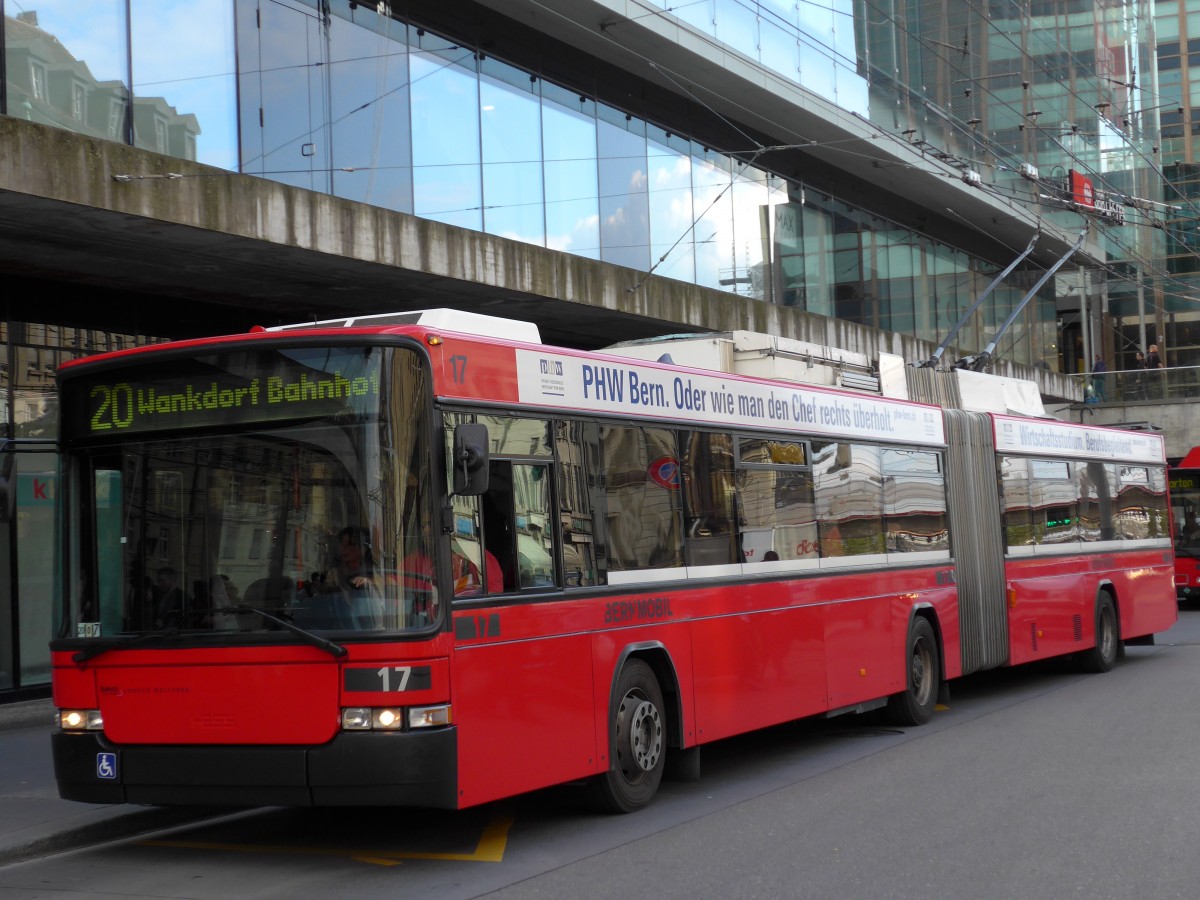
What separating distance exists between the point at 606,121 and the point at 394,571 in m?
15.3

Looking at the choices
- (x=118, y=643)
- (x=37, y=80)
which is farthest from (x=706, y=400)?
(x=37, y=80)

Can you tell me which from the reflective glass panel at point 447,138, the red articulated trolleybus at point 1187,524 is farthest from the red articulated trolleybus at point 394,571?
the red articulated trolleybus at point 1187,524

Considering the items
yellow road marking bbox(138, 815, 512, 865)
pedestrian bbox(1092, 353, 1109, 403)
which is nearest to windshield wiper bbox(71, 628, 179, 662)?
yellow road marking bbox(138, 815, 512, 865)

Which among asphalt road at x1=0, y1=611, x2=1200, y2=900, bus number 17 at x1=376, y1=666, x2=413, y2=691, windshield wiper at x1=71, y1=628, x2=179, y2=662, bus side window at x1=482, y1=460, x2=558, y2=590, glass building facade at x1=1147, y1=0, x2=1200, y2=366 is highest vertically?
glass building facade at x1=1147, y1=0, x2=1200, y2=366

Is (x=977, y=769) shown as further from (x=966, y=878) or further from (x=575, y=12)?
(x=575, y=12)

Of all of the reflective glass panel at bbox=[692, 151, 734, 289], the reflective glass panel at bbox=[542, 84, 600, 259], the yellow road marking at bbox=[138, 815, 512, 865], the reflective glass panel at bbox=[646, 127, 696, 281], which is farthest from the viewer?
the reflective glass panel at bbox=[692, 151, 734, 289]

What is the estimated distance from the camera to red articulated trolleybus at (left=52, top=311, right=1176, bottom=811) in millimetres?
7219

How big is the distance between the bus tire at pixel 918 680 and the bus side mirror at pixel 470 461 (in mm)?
6662

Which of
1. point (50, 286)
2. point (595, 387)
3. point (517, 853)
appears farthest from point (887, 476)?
point (50, 286)

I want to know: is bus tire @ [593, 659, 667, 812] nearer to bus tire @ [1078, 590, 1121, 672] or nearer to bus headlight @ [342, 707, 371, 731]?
bus headlight @ [342, 707, 371, 731]

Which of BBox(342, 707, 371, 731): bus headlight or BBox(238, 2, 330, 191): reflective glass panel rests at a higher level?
BBox(238, 2, 330, 191): reflective glass panel

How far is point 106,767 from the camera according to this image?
25.2ft

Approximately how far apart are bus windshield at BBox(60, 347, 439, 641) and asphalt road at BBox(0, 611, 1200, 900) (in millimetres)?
1272

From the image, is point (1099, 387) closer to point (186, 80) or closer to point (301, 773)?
point (186, 80)
